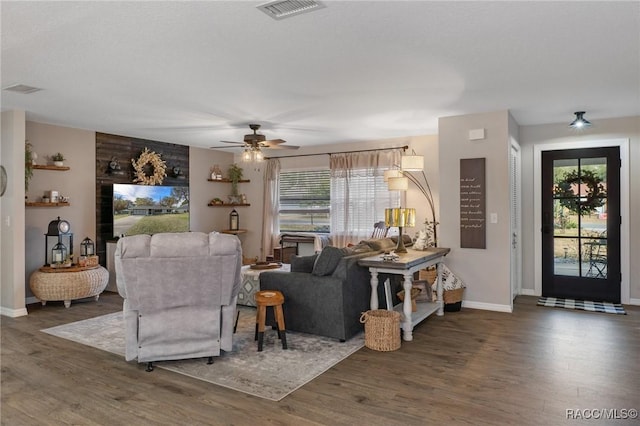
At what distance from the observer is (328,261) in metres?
4.09

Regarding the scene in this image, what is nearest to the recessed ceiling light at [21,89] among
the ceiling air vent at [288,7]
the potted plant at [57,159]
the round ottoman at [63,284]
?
the potted plant at [57,159]

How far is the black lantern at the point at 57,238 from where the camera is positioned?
583 cm

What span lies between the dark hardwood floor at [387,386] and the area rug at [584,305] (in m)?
0.93

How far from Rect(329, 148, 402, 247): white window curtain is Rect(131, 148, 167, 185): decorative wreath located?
9.85ft

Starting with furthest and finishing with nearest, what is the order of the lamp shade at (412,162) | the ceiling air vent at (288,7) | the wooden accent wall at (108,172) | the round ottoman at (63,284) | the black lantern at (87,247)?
the wooden accent wall at (108,172), the black lantern at (87,247), the round ottoman at (63,284), the lamp shade at (412,162), the ceiling air vent at (288,7)

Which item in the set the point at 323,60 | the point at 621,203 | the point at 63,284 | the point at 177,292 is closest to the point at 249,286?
the point at 177,292

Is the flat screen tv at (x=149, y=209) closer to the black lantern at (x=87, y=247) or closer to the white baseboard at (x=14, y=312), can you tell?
the black lantern at (x=87, y=247)

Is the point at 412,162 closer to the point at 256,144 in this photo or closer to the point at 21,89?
the point at 256,144

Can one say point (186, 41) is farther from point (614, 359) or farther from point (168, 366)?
point (614, 359)

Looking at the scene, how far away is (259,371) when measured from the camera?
3375 mm

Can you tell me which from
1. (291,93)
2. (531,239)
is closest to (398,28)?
(291,93)

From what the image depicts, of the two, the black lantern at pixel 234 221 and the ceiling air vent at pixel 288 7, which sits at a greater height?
the ceiling air vent at pixel 288 7

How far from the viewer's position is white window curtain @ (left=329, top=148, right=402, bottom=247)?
7.41 meters

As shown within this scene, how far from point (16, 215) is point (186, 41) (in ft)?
12.2
